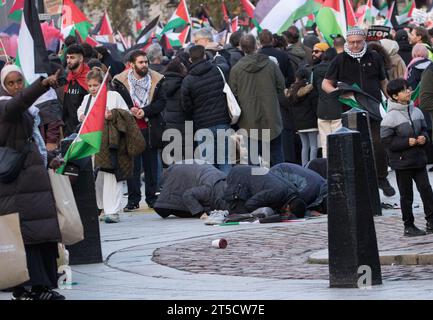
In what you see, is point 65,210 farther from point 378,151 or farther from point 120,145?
point 378,151

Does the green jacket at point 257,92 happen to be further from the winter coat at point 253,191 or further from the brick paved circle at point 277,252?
the brick paved circle at point 277,252

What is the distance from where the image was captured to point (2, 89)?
10523 mm

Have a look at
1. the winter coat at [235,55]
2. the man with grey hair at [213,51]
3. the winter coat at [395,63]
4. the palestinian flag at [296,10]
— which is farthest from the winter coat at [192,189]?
the palestinian flag at [296,10]

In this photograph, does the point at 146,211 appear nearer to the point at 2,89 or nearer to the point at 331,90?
the point at 331,90

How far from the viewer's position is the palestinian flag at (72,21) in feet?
86.3

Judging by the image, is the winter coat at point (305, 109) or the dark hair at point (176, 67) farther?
the winter coat at point (305, 109)

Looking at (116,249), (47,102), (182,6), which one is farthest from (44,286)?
(182,6)

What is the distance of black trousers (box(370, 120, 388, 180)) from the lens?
16.6 metres

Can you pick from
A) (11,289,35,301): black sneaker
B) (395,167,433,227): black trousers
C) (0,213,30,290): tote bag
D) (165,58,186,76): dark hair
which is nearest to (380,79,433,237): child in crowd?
(395,167,433,227): black trousers

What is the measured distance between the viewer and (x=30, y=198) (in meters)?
10.2

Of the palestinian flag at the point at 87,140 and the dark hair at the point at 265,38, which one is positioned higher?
the dark hair at the point at 265,38

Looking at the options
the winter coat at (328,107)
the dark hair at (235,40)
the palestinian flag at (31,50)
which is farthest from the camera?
the dark hair at (235,40)

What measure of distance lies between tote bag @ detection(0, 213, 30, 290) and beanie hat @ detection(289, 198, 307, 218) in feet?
20.2

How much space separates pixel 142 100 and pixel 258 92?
1.64 metres
